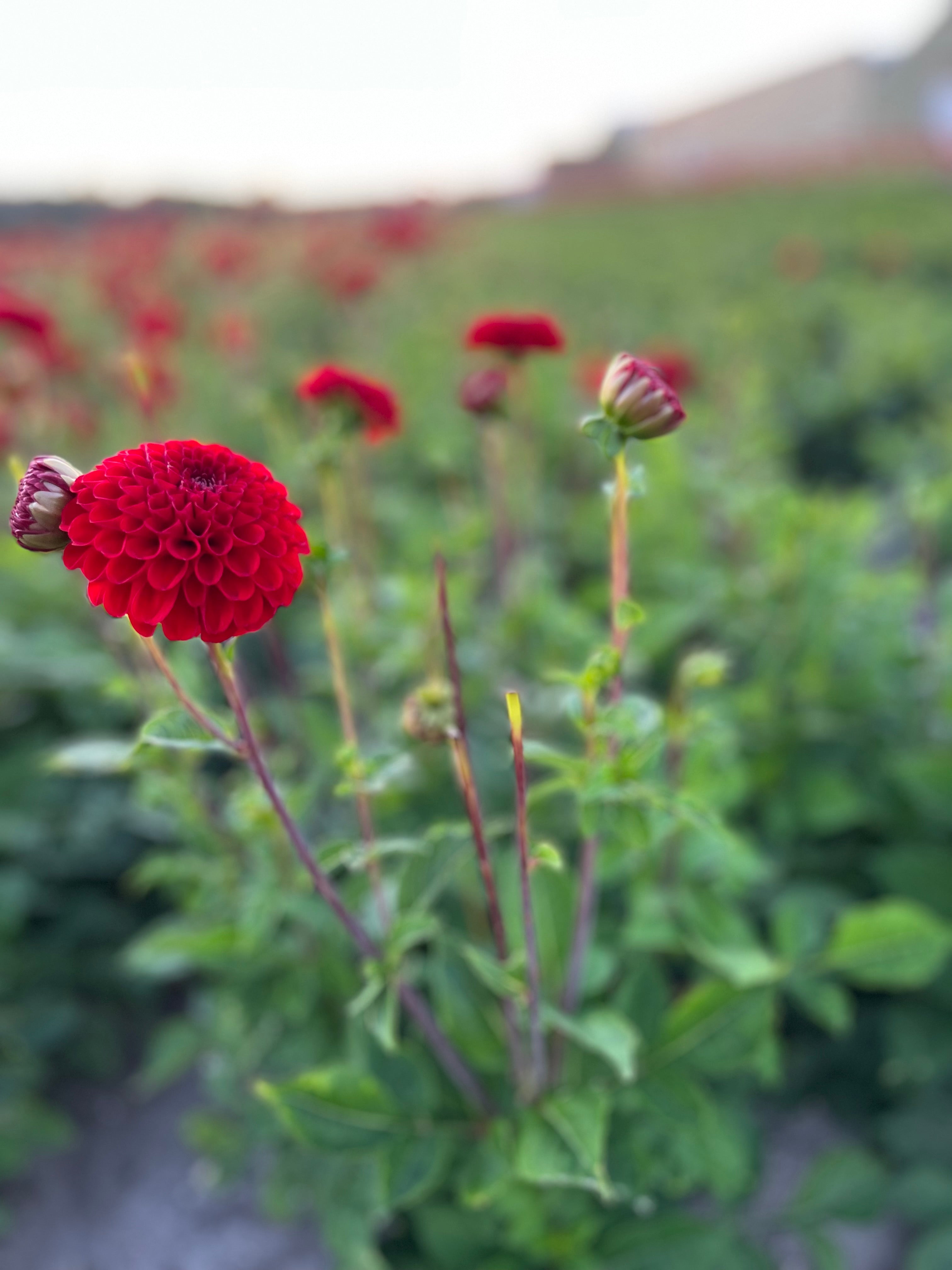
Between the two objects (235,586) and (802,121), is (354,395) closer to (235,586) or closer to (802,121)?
(235,586)

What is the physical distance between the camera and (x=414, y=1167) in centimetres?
85

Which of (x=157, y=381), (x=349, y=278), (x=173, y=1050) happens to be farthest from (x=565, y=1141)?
(x=349, y=278)

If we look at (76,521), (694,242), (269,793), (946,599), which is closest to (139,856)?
(269,793)

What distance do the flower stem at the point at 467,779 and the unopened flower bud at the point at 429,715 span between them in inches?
3.2

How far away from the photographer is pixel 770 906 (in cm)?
119

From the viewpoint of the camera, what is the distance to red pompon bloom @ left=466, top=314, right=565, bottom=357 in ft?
3.18

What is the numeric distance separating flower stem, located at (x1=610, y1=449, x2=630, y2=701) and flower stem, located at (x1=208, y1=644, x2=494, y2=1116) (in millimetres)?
262

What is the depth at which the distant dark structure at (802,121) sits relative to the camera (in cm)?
1920

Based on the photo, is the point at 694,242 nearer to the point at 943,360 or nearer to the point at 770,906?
the point at 943,360

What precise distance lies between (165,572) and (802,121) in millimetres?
32161

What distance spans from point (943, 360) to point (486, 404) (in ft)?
8.88

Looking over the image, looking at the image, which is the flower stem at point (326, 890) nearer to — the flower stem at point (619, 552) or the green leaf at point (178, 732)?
the green leaf at point (178, 732)

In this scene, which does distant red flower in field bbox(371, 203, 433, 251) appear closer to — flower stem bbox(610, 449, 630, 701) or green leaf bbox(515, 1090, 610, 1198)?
flower stem bbox(610, 449, 630, 701)

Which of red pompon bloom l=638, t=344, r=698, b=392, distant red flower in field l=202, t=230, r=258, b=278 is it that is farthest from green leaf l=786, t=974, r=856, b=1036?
distant red flower in field l=202, t=230, r=258, b=278
